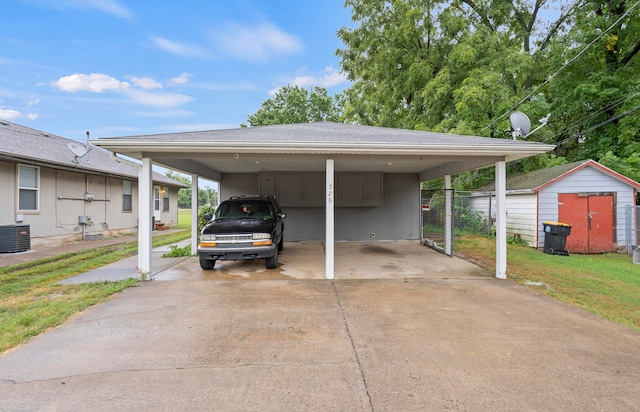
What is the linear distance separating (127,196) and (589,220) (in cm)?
2015

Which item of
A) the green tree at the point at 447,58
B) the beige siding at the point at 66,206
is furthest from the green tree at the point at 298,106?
the beige siding at the point at 66,206

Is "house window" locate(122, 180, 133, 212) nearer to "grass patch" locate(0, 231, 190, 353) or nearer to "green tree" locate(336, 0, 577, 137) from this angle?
"grass patch" locate(0, 231, 190, 353)

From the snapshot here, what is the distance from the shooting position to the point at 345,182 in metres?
11.7

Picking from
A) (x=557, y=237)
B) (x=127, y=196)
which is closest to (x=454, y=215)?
(x=557, y=237)

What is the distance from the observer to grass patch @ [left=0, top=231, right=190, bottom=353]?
3842 millimetres

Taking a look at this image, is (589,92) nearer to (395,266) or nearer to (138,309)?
(395,266)

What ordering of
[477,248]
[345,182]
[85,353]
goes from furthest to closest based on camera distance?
[345,182]
[477,248]
[85,353]

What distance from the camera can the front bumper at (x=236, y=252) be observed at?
6.42m

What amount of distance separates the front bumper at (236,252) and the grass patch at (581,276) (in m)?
5.38

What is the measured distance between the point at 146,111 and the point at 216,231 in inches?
878

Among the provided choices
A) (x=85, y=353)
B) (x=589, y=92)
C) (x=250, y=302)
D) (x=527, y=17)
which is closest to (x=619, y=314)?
(x=250, y=302)

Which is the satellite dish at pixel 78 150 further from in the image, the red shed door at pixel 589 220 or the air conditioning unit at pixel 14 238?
the red shed door at pixel 589 220

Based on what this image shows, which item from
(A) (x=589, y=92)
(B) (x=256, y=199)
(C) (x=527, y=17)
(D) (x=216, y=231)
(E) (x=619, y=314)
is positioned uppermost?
(C) (x=527, y=17)

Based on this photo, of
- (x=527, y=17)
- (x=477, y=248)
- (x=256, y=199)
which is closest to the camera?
(x=256, y=199)
